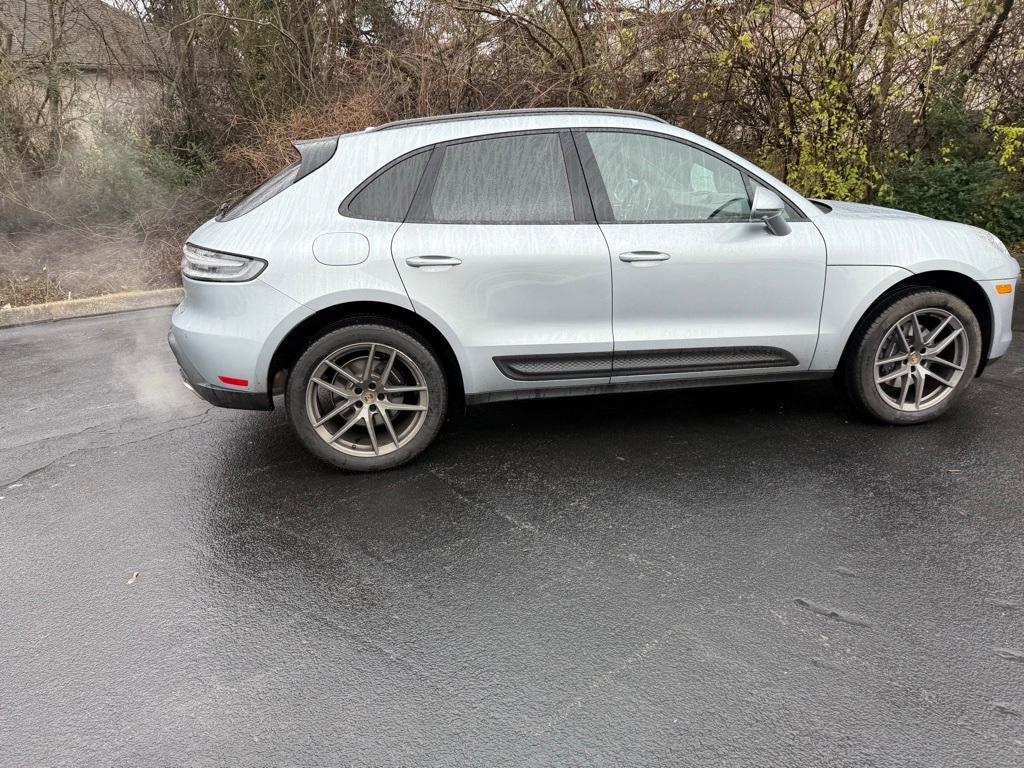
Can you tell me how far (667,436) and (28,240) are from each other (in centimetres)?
993

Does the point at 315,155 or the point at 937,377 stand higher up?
the point at 315,155

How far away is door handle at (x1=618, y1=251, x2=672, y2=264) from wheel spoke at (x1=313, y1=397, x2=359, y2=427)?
1550 mm

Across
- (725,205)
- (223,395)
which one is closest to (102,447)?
(223,395)

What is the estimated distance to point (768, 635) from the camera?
269 cm

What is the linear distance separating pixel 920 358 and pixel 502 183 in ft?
8.33

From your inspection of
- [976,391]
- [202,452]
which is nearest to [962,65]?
[976,391]

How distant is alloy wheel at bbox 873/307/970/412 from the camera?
171 inches

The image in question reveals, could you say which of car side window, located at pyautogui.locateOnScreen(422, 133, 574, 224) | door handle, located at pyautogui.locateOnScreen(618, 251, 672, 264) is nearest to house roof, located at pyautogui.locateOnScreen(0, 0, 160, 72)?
car side window, located at pyautogui.locateOnScreen(422, 133, 574, 224)

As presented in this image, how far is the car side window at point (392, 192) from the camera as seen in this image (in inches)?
153

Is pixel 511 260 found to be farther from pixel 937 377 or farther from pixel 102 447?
pixel 102 447

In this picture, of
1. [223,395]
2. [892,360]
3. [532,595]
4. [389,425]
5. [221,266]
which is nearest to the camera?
[532,595]

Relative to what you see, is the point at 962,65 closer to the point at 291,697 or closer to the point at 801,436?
the point at 801,436

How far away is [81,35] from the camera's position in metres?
11.1

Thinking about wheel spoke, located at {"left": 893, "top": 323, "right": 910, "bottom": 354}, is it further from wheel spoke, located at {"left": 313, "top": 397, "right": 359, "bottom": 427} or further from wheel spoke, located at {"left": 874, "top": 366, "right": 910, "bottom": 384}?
wheel spoke, located at {"left": 313, "top": 397, "right": 359, "bottom": 427}
